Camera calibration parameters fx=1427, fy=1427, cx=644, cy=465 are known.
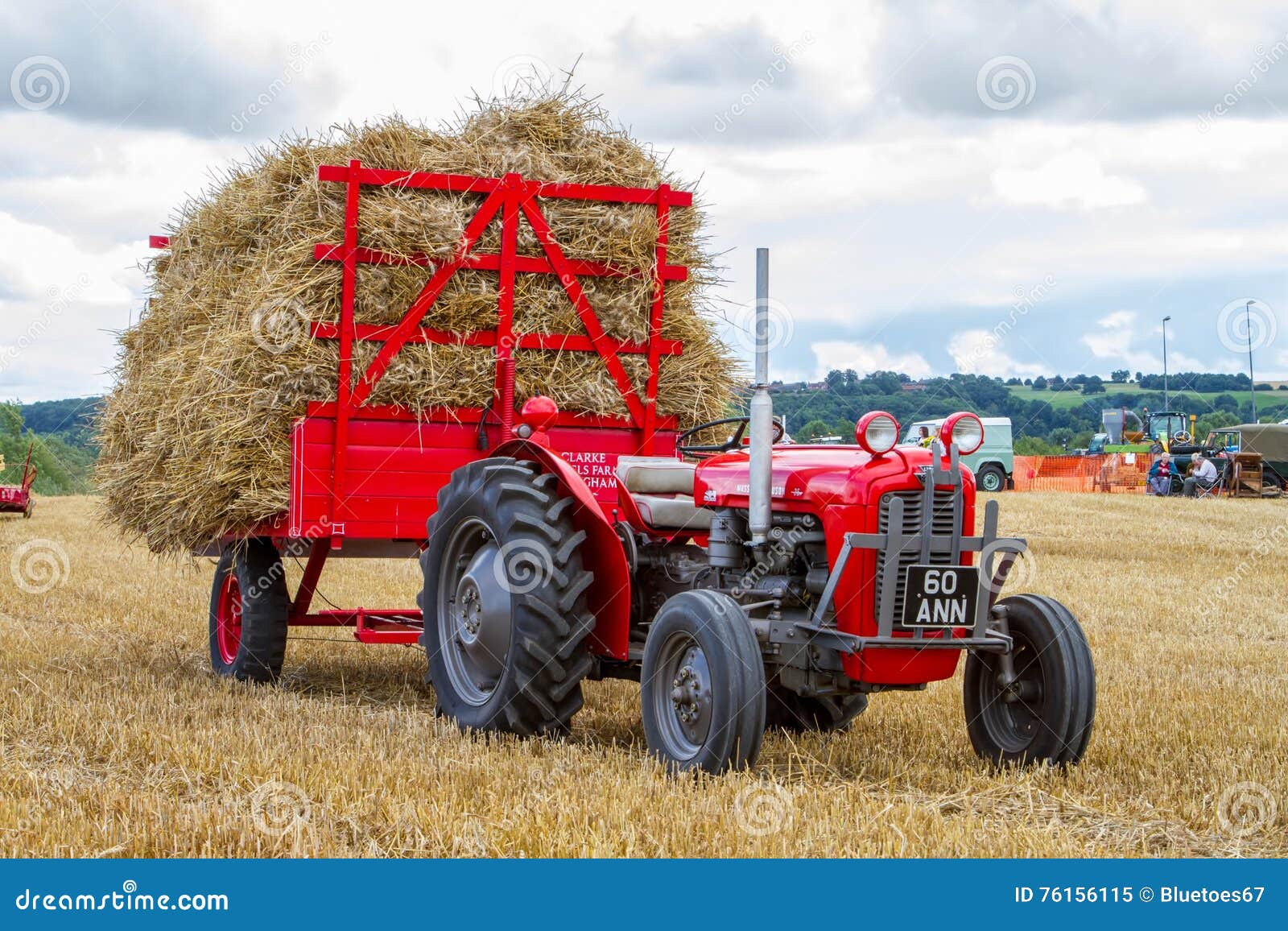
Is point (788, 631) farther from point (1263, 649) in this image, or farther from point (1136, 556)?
point (1136, 556)

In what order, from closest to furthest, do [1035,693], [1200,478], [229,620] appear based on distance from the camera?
[1035,693] < [229,620] < [1200,478]

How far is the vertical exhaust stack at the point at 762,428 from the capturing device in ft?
16.3

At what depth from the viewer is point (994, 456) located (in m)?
36.6

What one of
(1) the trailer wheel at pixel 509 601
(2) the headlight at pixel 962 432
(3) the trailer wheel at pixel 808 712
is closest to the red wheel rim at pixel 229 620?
(1) the trailer wheel at pixel 509 601

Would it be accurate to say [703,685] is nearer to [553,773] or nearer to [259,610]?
[553,773]

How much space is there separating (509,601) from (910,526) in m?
1.79

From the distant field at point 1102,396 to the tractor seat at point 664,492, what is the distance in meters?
47.1

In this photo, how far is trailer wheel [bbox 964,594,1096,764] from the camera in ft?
17.7

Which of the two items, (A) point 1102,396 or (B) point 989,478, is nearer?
(B) point 989,478

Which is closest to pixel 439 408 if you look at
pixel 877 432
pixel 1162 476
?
pixel 877 432

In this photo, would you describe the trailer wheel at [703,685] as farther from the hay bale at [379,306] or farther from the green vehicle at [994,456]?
the green vehicle at [994,456]

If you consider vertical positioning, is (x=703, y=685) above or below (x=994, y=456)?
below

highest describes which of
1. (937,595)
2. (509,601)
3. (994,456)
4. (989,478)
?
(994,456)

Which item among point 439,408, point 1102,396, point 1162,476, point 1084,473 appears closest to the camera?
point 439,408
